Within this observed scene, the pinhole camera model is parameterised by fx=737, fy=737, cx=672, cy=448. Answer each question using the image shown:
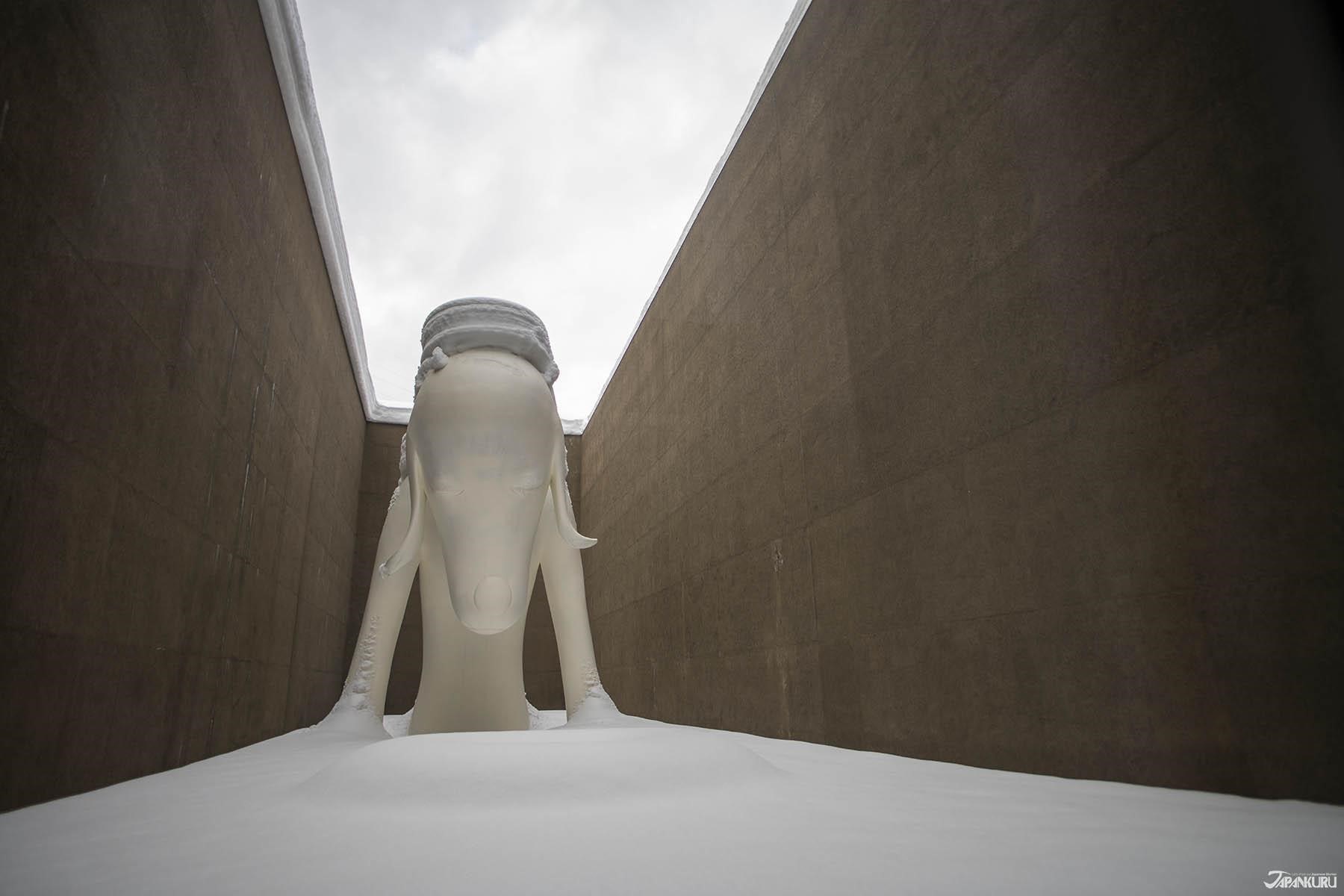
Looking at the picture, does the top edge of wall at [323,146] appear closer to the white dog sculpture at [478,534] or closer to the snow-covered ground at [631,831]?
the white dog sculpture at [478,534]

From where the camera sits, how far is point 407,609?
720cm

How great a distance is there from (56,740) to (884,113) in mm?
3238

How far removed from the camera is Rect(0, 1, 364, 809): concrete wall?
5.15 feet

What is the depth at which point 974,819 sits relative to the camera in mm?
1264

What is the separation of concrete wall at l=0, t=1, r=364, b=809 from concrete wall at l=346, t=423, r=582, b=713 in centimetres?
321

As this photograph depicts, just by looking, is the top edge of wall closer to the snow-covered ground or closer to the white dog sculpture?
the white dog sculpture

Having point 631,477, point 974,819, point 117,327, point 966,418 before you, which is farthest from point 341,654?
point 974,819

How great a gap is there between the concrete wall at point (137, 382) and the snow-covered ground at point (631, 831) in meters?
0.42

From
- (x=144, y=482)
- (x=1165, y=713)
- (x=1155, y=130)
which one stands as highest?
(x=1155, y=130)

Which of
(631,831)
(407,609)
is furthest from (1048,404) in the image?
(407,609)

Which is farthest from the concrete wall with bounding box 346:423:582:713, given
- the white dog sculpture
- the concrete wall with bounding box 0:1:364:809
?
the white dog sculpture

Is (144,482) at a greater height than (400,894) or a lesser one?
greater

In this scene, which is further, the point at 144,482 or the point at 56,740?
the point at 144,482

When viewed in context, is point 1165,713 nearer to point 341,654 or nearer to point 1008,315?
point 1008,315
